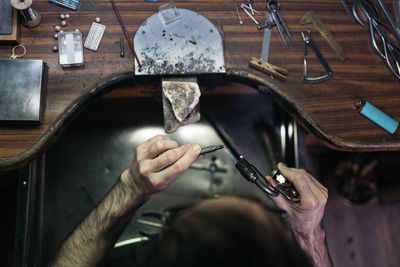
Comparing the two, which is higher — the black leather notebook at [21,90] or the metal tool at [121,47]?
the metal tool at [121,47]

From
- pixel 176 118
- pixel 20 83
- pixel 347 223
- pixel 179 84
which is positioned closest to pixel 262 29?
pixel 179 84

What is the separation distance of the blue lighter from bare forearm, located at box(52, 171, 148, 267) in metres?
0.98

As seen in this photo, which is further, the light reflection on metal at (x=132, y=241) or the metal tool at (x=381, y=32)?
the light reflection on metal at (x=132, y=241)

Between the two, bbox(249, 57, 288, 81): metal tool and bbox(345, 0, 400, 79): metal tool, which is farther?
bbox(345, 0, 400, 79): metal tool

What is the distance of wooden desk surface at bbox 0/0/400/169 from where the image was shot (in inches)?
48.1

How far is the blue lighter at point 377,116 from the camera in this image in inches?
52.5

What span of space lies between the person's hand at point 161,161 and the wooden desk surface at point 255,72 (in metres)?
0.33

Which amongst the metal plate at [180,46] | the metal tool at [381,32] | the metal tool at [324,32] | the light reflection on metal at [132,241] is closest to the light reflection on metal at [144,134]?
the light reflection on metal at [132,241]

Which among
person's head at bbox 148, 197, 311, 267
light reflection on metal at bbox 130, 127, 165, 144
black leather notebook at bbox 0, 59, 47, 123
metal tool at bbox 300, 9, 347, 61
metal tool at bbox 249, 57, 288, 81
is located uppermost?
metal tool at bbox 300, 9, 347, 61

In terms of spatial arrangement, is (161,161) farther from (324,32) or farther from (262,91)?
(324,32)

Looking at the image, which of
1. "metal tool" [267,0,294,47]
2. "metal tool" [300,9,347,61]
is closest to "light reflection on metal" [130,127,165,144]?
"metal tool" [267,0,294,47]

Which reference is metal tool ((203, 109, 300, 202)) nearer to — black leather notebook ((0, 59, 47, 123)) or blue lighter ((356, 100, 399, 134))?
blue lighter ((356, 100, 399, 134))

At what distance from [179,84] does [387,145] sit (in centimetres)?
92

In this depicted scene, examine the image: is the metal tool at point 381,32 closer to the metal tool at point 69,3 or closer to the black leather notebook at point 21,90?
the metal tool at point 69,3
